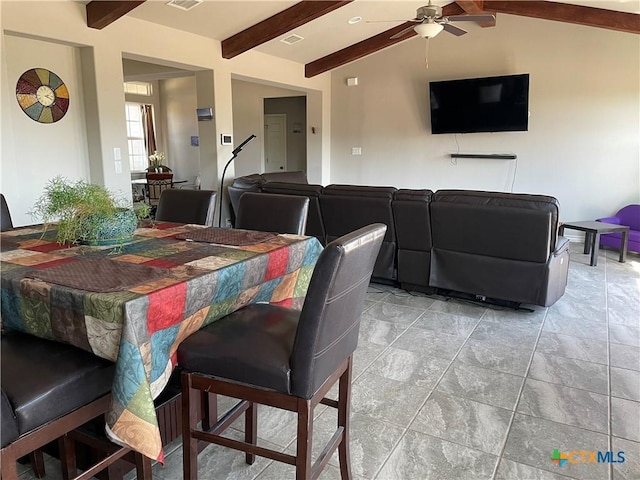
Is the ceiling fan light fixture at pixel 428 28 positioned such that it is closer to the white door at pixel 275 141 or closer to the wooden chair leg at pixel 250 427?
the wooden chair leg at pixel 250 427

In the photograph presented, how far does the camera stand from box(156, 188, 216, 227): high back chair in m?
2.91

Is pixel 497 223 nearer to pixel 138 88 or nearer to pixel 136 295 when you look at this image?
pixel 136 295

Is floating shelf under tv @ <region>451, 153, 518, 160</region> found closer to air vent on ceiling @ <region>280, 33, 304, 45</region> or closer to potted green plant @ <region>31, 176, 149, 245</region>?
air vent on ceiling @ <region>280, 33, 304, 45</region>

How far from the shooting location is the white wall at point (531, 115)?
5988 millimetres

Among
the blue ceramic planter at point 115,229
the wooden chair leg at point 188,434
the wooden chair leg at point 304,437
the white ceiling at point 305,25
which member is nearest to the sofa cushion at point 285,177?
the white ceiling at point 305,25

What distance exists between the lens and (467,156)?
7.05 meters

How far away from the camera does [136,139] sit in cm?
991

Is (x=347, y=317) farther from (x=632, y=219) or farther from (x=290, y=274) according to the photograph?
(x=632, y=219)

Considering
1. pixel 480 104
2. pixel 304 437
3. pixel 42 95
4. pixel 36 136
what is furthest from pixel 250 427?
pixel 480 104

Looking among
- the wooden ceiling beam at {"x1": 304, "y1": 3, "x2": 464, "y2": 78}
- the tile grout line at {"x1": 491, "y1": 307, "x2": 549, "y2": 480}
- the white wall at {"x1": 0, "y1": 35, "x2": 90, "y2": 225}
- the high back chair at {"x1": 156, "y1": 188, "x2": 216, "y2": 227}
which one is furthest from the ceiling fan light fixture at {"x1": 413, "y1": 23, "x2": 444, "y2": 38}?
the white wall at {"x1": 0, "y1": 35, "x2": 90, "y2": 225}

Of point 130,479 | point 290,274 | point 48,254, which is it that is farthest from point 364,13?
point 130,479

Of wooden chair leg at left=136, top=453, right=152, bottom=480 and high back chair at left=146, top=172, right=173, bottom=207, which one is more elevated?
high back chair at left=146, top=172, right=173, bottom=207

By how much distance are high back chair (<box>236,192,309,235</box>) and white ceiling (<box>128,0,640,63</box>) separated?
284 cm

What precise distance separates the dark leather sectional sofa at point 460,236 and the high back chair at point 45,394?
8.71 ft
